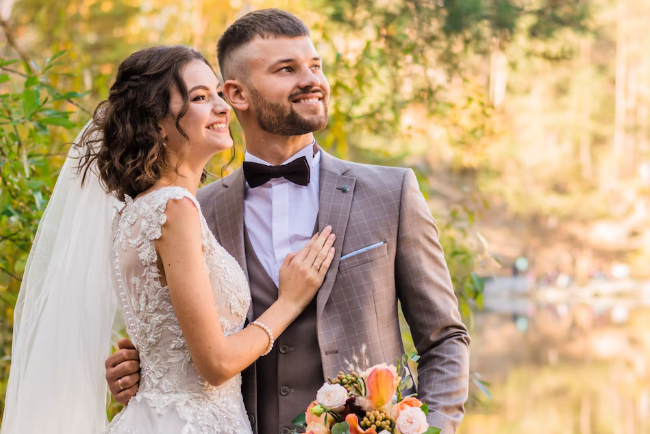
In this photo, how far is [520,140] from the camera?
→ 24.6 metres

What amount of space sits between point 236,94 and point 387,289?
76 cm

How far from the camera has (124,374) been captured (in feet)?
6.66

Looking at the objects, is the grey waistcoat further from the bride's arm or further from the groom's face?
the groom's face

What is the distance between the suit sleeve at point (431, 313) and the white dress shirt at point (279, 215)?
0.29 metres

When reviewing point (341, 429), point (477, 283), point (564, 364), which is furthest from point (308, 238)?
point (564, 364)

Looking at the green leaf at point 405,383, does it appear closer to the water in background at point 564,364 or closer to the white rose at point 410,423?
the white rose at point 410,423

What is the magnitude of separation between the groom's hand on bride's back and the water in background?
10.7 ft

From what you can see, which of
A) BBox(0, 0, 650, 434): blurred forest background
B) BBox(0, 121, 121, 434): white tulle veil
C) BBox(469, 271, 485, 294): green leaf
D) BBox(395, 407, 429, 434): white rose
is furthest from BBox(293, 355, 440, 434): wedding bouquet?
BBox(469, 271, 485, 294): green leaf

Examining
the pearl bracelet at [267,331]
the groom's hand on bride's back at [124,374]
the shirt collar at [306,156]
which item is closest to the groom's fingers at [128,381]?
the groom's hand on bride's back at [124,374]

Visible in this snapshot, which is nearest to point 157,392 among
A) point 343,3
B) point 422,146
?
point 343,3

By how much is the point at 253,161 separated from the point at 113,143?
1.44 ft

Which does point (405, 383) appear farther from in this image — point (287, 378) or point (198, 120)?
point (198, 120)

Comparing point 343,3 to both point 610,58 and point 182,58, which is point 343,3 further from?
point 610,58

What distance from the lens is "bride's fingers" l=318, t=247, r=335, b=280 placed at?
2.01 metres
